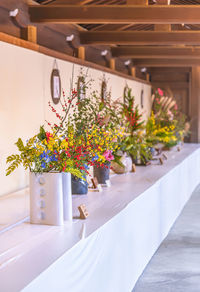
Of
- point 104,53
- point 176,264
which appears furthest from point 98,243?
point 104,53

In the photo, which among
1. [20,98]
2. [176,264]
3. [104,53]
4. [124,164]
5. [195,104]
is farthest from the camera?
[195,104]

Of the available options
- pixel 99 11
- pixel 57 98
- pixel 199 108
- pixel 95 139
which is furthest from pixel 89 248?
pixel 199 108

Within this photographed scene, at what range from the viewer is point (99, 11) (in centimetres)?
511

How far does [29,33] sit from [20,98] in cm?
79

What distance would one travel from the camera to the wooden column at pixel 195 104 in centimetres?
1163

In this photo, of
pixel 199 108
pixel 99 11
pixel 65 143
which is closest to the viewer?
pixel 65 143

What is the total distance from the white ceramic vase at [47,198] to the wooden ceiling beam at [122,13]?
2.90m

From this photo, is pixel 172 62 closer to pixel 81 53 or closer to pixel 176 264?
pixel 81 53

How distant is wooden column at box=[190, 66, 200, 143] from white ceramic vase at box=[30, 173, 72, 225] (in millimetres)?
9395

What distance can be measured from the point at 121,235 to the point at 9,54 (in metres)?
2.36

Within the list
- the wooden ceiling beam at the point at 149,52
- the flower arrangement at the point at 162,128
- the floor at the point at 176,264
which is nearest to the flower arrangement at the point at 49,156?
the floor at the point at 176,264

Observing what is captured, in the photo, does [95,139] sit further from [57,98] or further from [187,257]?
[57,98]

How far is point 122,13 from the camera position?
5.05 metres

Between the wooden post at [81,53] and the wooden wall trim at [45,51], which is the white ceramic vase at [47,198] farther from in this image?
the wooden post at [81,53]
